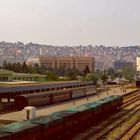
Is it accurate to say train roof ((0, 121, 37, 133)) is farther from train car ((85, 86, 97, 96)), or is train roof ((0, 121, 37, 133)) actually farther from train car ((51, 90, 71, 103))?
train car ((85, 86, 97, 96))

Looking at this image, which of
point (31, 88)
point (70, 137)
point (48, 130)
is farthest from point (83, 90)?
point (48, 130)

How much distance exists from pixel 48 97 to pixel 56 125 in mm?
31670

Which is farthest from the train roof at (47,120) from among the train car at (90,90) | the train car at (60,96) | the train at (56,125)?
the train car at (90,90)

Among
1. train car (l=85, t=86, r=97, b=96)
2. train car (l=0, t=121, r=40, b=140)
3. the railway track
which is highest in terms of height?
train car (l=0, t=121, r=40, b=140)

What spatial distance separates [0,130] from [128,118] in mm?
26075

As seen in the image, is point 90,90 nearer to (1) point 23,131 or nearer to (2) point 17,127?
(2) point 17,127

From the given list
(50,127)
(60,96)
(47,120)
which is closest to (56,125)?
(47,120)

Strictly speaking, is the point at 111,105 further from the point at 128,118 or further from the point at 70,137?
the point at 70,137

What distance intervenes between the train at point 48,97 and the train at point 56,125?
1159 centimetres

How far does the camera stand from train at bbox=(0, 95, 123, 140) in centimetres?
2163

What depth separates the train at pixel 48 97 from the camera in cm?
Result: 4969

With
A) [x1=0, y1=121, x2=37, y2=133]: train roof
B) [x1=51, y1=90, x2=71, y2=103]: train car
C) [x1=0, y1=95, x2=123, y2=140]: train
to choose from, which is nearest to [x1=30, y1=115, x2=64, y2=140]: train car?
[x1=0, y1=95, x2=123, y2=140]: train

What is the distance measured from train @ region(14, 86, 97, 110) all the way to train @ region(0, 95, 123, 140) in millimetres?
11592

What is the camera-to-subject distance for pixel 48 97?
5853 cm
